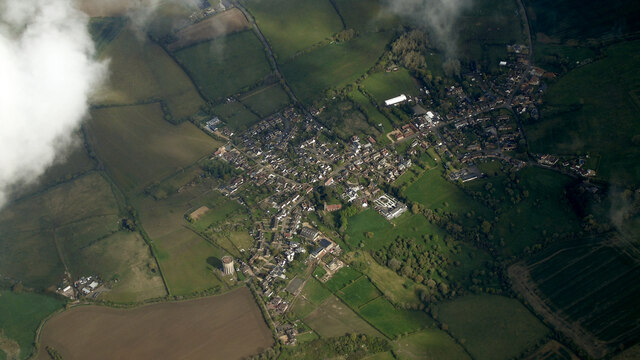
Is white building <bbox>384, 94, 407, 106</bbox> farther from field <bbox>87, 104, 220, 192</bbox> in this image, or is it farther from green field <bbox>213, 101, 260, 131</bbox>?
field <bbox>87, 104, 220, 192</bbox>

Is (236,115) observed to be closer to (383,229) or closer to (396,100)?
(396,100)

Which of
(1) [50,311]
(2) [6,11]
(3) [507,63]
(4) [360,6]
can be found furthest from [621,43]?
(2) [6,11]

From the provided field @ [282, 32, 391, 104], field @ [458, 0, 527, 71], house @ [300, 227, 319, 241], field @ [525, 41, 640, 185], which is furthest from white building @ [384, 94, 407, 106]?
house @ [300, 227, 319, 241]

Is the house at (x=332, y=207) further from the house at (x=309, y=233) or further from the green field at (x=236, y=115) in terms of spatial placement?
the green field at (x=236, y=115)

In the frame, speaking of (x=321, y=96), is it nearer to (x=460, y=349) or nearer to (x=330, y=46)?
(x=330, y=46)

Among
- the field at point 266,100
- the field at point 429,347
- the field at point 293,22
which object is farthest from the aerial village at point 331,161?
the field at point 293,22

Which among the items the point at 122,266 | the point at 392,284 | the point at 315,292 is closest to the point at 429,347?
the point at 392,284
